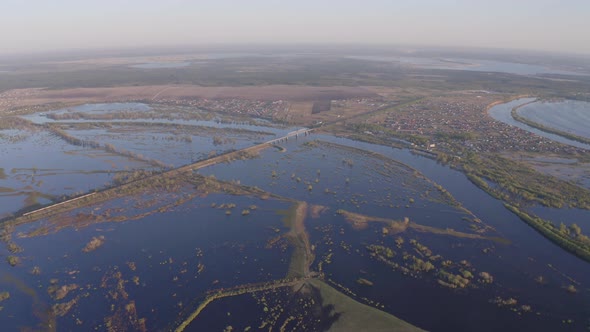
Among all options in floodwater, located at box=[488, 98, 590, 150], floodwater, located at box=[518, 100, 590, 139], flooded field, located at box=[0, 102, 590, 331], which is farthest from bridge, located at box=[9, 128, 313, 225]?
floodwater, located at box=[518, 100, 590, 139]

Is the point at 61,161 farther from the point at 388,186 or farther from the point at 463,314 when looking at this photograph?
the point at 463,314

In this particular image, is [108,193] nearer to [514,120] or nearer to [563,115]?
[514,120]

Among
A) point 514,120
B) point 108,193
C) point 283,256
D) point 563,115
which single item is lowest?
point 283,256

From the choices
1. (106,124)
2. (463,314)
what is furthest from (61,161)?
(463,314)

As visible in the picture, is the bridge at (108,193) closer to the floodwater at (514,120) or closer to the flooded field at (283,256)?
the flooded field at (283,256)

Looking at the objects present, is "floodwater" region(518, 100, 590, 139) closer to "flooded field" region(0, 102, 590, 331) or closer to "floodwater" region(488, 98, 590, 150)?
"floodwater" region(488, 98, 590, 150)

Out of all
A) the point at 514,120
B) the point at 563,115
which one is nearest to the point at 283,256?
the point at 514,120

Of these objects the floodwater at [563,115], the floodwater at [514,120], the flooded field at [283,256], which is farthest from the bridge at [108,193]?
the floodwater at [563,115]
